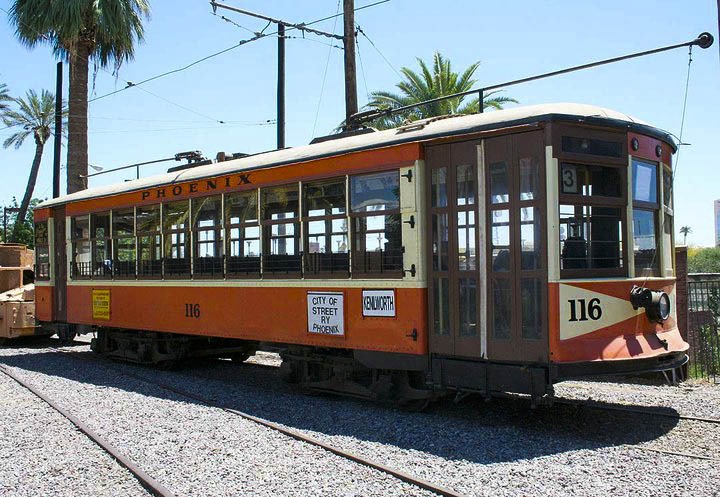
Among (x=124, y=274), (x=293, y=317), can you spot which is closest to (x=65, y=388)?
(x=124, y=274)

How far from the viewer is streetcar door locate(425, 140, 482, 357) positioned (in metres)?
7.34

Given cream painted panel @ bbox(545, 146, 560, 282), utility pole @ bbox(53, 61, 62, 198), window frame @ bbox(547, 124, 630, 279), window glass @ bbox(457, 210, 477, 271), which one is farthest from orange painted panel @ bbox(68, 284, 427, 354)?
utility pole @ bbox(53, 61, 62, 198)

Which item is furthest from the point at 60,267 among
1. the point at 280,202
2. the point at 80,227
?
the point at 280,202

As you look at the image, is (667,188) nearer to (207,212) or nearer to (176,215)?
(207,212)

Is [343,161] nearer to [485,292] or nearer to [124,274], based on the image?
[485,292]

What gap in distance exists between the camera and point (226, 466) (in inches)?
240

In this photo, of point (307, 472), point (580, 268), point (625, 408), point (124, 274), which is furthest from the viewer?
point (124, 274)

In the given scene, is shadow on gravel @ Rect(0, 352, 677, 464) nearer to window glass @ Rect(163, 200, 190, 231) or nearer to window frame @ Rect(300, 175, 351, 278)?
window frame @ Rect(300, 175, 351, 278)

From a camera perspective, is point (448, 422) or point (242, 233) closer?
point (448, 422)

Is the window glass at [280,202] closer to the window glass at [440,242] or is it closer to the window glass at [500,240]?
the window glass at [440,242]

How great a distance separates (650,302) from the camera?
23.3 ft

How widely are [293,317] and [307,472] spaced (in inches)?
134

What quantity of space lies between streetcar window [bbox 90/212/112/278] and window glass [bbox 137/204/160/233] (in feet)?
3.54

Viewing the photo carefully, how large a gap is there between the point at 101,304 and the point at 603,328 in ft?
29.8
